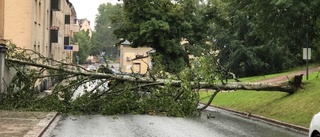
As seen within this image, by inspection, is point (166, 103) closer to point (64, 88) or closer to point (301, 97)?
point (64, 88)

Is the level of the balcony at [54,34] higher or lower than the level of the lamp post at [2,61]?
higher

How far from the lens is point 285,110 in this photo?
16.8 metres

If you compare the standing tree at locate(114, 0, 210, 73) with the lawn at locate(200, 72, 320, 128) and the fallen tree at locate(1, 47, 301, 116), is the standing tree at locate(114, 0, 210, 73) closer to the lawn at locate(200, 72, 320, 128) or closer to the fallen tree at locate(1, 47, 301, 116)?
the lawn at locate(200, 72, 320, 128)

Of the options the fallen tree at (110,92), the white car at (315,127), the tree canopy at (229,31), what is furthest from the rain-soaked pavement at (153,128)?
the tree canopy at (229,31)

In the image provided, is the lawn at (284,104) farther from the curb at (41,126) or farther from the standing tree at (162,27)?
the standing tree at (162,27)

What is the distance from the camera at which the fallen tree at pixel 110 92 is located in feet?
56.1

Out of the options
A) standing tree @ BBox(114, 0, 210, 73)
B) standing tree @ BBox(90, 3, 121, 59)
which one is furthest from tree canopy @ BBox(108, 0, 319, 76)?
standing tree @ BBox(90, 3, 121, 59)

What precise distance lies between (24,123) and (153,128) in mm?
3778

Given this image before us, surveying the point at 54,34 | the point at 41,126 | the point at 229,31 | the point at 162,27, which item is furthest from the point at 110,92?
the point at 229,31

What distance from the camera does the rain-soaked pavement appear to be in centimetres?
1191

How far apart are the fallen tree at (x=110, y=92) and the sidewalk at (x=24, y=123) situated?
→ 1311 millimetres

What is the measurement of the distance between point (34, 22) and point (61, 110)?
455 inches

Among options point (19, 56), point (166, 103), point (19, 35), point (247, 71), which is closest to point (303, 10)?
point (166, 103)

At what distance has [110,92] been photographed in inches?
688
